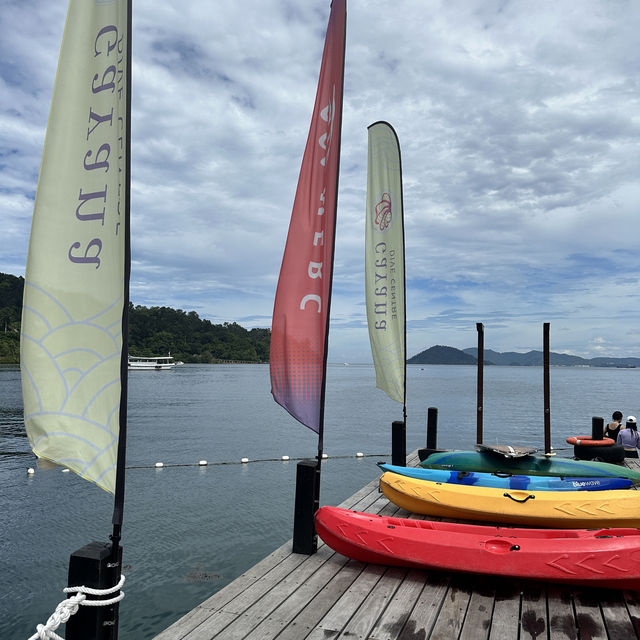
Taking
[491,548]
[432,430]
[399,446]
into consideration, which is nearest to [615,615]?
[491,548]

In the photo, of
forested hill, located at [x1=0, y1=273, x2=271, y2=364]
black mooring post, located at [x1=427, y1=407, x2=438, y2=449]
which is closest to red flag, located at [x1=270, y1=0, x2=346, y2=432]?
black mooring post, located at [x1=427, y1=407, x2=438, y2=449]

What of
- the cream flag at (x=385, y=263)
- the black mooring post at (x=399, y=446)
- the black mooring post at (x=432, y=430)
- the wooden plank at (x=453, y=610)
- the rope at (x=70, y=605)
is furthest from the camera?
the black mooring post at (x=432, y=430)

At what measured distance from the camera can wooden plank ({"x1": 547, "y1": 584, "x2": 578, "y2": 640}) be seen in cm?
354

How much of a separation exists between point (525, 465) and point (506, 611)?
461cm

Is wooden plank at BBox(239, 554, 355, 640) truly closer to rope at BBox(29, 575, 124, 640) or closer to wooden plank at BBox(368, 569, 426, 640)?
wooden plank at BBox(368, 569, 426, 640)

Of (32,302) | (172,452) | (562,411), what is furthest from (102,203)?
(562,411)

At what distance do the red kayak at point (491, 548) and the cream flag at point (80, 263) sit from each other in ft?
8.51

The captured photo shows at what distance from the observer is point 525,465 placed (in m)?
8.10

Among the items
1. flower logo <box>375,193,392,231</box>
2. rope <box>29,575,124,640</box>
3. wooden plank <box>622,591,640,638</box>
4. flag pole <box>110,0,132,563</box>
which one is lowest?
wooden plank <box>622,591,640,638</box>

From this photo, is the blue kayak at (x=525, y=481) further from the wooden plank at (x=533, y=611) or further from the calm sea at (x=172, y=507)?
the calm sea at (x=172, y=507)

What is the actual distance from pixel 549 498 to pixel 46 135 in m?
6.02

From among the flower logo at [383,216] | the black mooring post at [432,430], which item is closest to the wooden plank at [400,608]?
the flower logo at [383,216]

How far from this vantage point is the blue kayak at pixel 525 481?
258 inches

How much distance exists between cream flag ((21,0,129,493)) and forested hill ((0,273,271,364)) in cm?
10506
